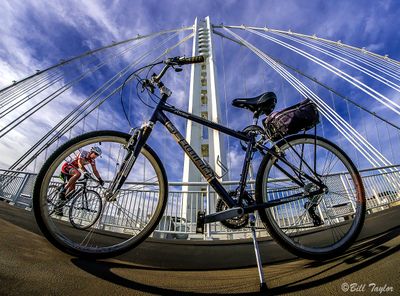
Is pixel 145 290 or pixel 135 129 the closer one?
pixel 145 290

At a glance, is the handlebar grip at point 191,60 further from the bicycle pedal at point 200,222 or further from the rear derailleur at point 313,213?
the rear derailleur at point 313,213

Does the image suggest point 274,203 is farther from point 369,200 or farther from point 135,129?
point 369,200

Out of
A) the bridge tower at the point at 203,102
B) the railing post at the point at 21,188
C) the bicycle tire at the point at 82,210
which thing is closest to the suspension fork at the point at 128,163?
the bicycle tire at the point at 82,210

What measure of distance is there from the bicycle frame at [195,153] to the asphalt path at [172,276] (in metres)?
0.44

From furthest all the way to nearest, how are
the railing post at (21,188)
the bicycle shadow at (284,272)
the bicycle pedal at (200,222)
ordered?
the railing post at (21,188) < the bicycle pedal at (200,222) < the bicycle shadow at (284,272)

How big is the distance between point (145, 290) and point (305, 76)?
1614 centimetres

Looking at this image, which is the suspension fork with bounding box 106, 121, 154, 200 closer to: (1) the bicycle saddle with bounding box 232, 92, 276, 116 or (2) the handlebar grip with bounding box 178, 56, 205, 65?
(2) the handlebar grip with bounding box 178, 56, 205, 65

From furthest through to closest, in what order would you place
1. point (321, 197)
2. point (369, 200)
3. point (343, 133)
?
→ point (343, 133), point (369, 200), point (321, 197)

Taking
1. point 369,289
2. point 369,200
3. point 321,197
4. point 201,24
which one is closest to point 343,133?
point 369,200

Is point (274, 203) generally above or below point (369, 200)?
below

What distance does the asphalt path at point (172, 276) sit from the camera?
100 centimetres

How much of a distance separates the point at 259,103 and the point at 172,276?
133 cm

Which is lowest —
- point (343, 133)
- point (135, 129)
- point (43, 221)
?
point (43, 221)

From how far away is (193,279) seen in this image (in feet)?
4.39
